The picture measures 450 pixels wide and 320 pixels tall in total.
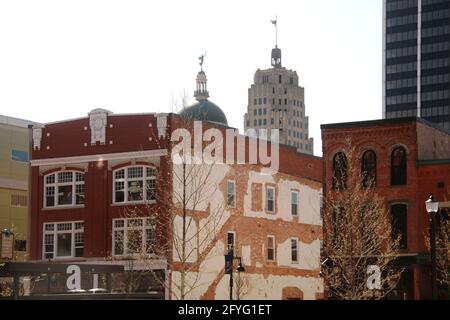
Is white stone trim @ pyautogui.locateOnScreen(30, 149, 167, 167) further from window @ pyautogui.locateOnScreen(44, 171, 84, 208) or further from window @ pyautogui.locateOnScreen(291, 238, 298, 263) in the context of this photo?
window @ pyautogui.locateOnScreen(291, 238, 298, 263)

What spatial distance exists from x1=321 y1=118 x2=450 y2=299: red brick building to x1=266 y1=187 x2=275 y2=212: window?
7.30 m

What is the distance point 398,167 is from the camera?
53438mm

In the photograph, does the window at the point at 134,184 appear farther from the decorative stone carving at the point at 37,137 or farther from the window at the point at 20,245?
the window at the point at 20,245

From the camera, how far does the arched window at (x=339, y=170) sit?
54.0 m

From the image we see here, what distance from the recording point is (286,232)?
63875 mm

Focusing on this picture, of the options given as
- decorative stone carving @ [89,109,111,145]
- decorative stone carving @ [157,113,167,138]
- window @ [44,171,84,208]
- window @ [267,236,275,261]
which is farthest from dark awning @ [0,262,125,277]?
window @ [267,236,275,261]

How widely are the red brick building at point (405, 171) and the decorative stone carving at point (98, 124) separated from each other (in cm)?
1430

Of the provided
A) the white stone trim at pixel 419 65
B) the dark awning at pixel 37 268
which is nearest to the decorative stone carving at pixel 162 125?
the dark awning at pixel 37 268

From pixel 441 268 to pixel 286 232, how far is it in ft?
51.7


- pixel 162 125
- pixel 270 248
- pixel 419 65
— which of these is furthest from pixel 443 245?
pixel 419 65

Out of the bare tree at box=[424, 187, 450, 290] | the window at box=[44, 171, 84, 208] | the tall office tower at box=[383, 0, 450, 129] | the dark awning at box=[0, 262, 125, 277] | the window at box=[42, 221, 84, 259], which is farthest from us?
the tall office tower at box=[383, 0, 450, 129]

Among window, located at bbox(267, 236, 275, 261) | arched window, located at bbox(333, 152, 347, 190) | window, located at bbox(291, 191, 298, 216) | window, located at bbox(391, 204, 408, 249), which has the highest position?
arched window, located at bbox(333, 152, 347, 190)

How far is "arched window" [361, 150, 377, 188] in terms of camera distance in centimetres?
5378

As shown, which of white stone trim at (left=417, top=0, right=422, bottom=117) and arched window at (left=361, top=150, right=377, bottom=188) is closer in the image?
arched window at (left=361, top=150, right=377, bottom=188)
